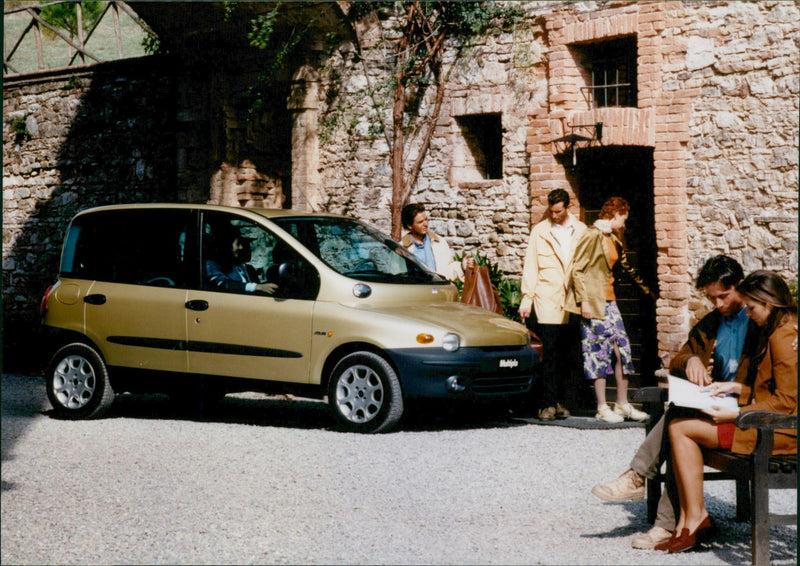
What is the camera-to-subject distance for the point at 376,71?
14539mm

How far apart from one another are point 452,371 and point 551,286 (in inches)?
62.5

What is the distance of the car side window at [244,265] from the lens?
9102 millimetres

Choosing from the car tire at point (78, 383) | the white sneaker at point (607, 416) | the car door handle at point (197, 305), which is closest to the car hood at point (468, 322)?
the white sneaker at point (607, 416)

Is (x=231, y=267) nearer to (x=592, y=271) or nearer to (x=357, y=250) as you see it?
(x=357, y=250)

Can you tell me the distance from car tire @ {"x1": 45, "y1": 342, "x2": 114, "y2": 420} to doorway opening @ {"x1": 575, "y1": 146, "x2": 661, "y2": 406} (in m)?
5.46

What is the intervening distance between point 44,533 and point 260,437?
311 centimetres

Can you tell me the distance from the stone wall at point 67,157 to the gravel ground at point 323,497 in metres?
→ 8.55

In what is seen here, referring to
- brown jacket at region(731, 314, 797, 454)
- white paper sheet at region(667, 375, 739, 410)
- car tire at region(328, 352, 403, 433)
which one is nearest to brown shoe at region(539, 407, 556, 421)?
car tire at region(328, 352, 403, 433)

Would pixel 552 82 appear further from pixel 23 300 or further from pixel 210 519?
pixel 23 300

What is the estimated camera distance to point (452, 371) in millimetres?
8594

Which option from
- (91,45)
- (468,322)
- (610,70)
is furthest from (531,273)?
(91,45)

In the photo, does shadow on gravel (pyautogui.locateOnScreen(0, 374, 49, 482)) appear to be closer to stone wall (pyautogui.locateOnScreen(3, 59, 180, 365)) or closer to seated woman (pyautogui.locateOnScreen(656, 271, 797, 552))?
seated woman (pyautogui.locateOnScreen(656, 271, 797, 552))

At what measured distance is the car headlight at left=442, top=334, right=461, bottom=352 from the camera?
28.4 ft

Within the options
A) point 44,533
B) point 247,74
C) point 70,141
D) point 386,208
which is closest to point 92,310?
point 44,533
